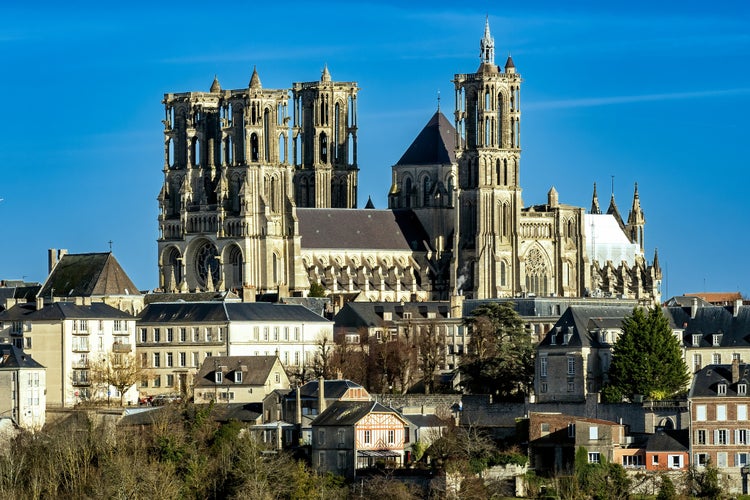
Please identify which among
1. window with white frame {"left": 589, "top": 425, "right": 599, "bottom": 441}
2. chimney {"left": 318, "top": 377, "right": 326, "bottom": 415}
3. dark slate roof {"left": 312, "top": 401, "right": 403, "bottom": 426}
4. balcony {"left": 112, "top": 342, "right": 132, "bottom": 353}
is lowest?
window with white frame {"left": 589, "top": 425, "right": 599, "bottom": 441}

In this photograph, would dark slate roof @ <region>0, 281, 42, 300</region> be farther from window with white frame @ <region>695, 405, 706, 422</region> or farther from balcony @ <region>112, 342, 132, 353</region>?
window with white frame @ <region>695, 405, 706, 422</region>

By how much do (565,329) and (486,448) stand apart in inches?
512

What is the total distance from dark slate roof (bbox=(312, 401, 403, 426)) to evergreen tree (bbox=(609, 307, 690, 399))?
10042 mm

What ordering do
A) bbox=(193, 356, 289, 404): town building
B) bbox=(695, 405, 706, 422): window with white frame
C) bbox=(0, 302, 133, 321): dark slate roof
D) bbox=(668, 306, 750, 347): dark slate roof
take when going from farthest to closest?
bbox=(0, 302, 133, 321): dark slate roof < bbox=(668, 306, 750, 347): dark slate roof < bbox=(193, 356, 289, 404): town building < bbox=(695, 405, 706, 422): window with white frame

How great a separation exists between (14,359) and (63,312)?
25.5 feet

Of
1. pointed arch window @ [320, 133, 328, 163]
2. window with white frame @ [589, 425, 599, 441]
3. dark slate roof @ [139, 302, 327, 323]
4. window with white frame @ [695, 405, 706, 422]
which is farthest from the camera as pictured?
pointed arch window @ [320, 133, 328, 163]

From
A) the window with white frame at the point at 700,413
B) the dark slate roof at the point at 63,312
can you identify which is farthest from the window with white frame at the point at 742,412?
the dark slate roof at the point at 63,312

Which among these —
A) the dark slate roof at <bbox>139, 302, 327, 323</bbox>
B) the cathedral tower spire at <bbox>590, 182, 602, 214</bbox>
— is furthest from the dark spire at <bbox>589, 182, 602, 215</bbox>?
the dark slate roof at <bbox>139, 302, 327, 323</bbox>

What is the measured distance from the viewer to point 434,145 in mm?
168500

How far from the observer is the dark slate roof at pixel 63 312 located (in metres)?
114

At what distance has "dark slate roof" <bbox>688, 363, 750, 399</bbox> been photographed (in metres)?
96.9

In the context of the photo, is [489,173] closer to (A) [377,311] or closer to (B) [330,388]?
(A) [377,311]

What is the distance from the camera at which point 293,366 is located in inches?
4710

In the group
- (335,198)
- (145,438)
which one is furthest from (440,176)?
(145,438)
